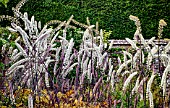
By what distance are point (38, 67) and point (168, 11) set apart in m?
8.57

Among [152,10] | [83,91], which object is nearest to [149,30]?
[152,10]

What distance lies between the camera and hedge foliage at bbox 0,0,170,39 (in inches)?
477

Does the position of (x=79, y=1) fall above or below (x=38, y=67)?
above

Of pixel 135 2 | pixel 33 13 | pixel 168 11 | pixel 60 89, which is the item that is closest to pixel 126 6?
pixel 135 2

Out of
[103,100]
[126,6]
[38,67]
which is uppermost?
[126,6]

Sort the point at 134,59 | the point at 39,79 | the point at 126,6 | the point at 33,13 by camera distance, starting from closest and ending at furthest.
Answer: the point at 134,59, the point at 39,79, the point at 33,13, the point at 126,6

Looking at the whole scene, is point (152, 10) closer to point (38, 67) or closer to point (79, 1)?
point (79, 1)

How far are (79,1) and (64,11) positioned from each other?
0.72 metres

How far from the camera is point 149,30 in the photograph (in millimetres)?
12289

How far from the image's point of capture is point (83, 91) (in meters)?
4.79

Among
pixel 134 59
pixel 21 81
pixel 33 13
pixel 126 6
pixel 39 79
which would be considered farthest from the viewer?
pixel 126 6

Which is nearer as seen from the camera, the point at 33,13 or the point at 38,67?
the point at 38,67

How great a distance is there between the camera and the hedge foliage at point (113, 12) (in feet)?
39.7

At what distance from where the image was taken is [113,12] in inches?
497
